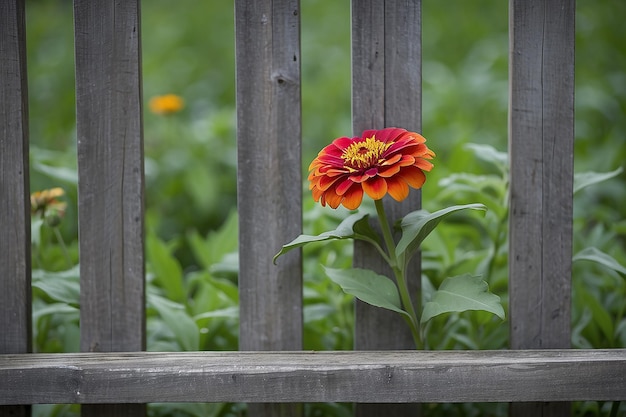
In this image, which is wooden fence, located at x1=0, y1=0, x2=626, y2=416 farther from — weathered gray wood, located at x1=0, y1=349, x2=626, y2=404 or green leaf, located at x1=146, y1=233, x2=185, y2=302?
green leaf, located at x1=146, y1=233, x2=185, y2=302

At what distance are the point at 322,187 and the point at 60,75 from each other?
4106mm

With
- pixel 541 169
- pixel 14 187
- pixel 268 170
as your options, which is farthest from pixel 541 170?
pixel 14 187

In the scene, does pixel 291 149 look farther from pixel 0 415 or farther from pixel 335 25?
pixel 335 25

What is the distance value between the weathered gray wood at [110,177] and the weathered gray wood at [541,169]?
101 cm

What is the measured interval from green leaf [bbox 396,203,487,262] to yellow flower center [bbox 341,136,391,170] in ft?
0.61

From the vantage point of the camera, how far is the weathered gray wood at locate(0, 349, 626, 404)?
5.21 feet

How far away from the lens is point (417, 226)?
5.22ft

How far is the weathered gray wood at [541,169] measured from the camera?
1732 mm

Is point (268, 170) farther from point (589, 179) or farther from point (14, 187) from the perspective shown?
point (589, 179)

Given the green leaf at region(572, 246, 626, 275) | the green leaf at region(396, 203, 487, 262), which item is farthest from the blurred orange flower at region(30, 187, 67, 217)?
the green leaf at region(572, 246, 626, 275)

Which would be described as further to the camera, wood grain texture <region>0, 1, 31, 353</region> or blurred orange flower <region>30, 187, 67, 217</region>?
blurred orange flower <region>30, 187, 67, 217</region>

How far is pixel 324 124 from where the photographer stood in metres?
4.36

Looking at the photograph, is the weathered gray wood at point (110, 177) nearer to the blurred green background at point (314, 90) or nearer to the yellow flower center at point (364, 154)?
the yellow flower center at point (364, 154)

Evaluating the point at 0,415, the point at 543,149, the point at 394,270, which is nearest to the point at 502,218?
the point at 543,149
